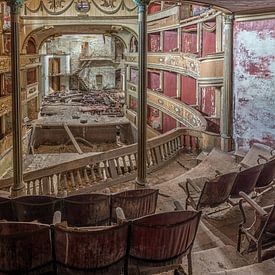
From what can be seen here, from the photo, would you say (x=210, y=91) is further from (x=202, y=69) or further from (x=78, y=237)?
(x=78, y=237)

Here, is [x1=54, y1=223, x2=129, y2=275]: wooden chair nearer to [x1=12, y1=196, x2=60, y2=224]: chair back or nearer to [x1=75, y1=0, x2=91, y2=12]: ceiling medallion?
[x1=12, y1=196, x2=60, y2=224]: chair back

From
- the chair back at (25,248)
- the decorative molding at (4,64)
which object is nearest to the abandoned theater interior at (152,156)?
the chair back at (25,248)

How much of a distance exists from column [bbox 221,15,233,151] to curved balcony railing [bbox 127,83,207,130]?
875 mm

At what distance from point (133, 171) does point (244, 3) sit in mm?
3907

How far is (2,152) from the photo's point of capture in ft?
44.3

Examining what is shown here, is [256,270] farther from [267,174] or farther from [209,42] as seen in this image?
[209,42]

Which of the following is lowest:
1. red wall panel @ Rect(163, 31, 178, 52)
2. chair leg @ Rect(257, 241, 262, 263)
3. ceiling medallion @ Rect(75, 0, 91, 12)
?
chair leg @ Rect(257, 241, 262, 263)

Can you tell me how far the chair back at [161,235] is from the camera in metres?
3.27

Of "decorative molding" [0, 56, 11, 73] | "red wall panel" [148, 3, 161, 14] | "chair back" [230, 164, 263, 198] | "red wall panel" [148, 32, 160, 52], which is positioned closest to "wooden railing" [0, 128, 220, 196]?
"chair back" [230, 164, 263, 198]

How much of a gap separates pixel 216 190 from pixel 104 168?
3.57m

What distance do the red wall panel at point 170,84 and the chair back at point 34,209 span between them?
42.4 ft

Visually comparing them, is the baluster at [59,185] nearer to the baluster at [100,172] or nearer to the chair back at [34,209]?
the baluster at [100,172]

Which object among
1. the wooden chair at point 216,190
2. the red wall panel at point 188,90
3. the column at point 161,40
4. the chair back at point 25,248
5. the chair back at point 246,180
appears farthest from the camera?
the column at point 161,40

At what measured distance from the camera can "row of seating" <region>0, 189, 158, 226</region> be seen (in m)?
4.04
